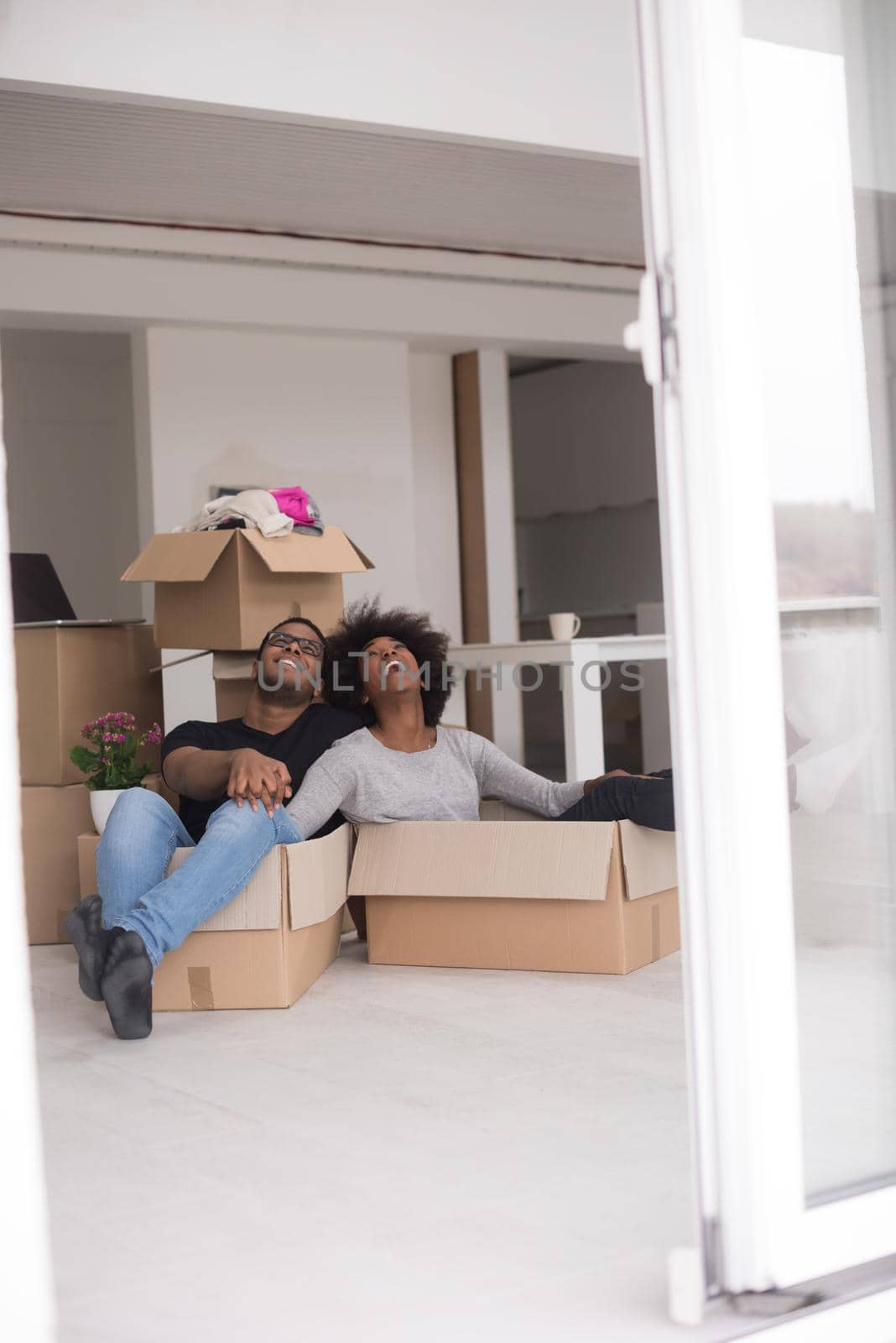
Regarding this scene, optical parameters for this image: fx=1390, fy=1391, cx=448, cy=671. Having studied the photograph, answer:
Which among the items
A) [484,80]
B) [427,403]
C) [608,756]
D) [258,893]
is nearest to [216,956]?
[258,893]

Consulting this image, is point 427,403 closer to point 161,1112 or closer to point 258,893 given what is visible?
point 258,893

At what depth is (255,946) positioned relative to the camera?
9.29 ft

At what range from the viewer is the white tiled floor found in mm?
1465

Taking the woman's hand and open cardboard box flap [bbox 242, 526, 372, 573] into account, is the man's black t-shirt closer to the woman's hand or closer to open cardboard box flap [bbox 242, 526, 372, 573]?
open cardboard box flap [bbox 242, 526, 372, 573]

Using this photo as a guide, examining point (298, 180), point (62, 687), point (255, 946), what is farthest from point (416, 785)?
point (298, 180)

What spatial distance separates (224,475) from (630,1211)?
470 centimetres

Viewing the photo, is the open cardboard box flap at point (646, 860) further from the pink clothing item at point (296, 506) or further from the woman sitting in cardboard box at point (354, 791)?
the pink clothing item at point (296, 506)

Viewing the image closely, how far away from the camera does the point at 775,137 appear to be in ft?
→ 4.83

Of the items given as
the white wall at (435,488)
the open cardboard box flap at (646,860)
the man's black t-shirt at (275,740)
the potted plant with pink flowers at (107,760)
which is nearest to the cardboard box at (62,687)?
the potted plant with pink flowers at (107,760)

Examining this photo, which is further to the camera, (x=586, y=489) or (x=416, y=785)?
(x=586, y=489)

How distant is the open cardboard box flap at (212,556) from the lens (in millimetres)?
3488

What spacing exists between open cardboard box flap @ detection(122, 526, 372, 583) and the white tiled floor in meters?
1.10

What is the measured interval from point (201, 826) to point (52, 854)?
70 centimetres

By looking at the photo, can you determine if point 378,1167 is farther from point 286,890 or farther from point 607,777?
point 607,777
